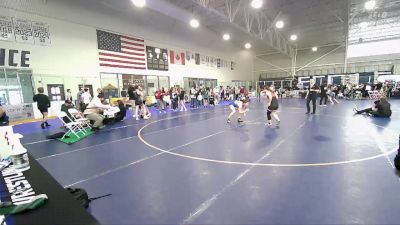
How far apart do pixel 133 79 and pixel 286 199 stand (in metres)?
17.7

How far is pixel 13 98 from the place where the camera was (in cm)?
1250

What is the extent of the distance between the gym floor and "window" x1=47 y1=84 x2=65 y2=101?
26.2 feet

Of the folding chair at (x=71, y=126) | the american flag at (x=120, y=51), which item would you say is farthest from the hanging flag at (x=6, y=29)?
the folding chair at (x=71, y=126)

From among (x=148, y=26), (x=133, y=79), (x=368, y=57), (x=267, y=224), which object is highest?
(x=148, y=26)

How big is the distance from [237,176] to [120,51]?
16.6 metres

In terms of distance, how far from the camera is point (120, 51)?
Result: 17.8 meters

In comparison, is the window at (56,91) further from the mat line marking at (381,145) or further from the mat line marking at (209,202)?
the mat line marking at (381,145)

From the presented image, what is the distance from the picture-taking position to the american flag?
16.7 m

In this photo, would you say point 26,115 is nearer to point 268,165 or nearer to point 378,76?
point 268,165

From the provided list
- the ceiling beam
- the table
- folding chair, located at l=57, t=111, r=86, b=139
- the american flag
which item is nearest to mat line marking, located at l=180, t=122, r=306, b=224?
the table

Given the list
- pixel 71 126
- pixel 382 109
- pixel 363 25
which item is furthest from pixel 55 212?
pixel 363 25

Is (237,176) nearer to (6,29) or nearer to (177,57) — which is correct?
(6,29)

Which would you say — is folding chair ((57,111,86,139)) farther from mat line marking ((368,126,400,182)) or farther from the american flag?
the american flag

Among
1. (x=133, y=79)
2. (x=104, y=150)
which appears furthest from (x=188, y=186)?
(x=133, y=79)
